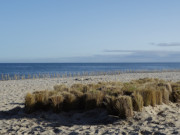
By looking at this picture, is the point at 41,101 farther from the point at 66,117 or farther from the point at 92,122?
the point at 92,122

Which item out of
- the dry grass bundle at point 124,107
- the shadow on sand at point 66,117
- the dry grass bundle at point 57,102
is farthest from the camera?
the dry grass bundle at point 57,102

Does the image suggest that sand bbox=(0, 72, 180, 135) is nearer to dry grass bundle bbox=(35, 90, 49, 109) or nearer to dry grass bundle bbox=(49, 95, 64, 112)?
dry grass bundle bbox=(49, 95, 64, 112)

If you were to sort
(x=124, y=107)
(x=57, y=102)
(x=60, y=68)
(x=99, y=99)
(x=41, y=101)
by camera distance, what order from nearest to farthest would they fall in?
(x=124, y=107), (x=99, y=99), (x=57, y=102), (x=41, y=101), (x=60, y=68)

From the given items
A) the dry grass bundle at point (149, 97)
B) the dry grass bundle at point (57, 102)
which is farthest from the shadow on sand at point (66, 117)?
the dry grass bundle at point (149, 97)

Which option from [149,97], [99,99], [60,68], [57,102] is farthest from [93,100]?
[60,68]

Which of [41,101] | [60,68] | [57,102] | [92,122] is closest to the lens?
[92,122]

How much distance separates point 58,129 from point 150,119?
8.09 feet

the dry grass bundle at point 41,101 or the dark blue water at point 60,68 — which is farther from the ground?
the dry grass bundle at point 41,101

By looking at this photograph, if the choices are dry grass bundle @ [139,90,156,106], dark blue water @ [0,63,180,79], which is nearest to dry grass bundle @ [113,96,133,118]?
dry grass bundle @ [139,90,156,106]

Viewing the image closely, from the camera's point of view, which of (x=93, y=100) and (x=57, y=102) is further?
(x=57, y=102)

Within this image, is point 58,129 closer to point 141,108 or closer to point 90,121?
point 90,121

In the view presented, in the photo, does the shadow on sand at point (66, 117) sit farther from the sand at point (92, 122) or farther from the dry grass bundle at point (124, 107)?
the dry grass bundle at point (124, 107)

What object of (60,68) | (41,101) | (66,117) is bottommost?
(60,68)

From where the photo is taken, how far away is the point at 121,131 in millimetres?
5477
